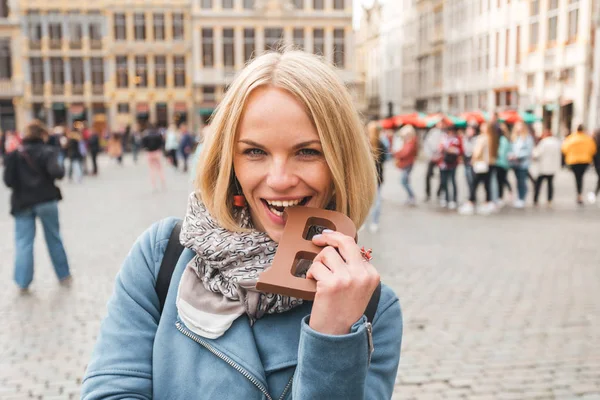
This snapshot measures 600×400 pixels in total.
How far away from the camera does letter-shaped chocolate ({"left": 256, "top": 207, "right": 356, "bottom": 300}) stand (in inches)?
44.0

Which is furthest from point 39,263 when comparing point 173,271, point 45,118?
point 45,118

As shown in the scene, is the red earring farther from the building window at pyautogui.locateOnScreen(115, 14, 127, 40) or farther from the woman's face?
the building window at pyautogui.locateOnScreen(115, 14, 127, 40)

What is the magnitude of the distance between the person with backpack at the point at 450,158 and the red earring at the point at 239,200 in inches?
432

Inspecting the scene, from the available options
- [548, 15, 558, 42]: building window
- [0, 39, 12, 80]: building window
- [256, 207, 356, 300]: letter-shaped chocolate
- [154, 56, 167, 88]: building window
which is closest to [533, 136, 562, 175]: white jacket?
[256, 207, 356, 300]: letter-shaped chocolate

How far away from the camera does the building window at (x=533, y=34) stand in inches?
1209

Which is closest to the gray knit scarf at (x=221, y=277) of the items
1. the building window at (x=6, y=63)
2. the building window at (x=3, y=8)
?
the building window at (x=6, y=63)

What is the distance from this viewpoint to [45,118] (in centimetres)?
4641

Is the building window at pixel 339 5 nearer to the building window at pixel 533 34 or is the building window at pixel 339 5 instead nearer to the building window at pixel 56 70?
the building window at pixel 533 34

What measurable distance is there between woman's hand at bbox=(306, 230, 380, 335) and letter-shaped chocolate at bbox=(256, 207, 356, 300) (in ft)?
0.09

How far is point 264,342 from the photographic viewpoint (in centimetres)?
135

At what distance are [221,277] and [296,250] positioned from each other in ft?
1.02

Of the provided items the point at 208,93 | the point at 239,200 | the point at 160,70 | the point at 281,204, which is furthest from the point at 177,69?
the point at 281,204

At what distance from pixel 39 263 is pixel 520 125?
9.73 m

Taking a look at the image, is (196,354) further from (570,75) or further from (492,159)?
(570,75)
